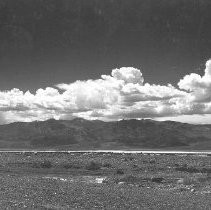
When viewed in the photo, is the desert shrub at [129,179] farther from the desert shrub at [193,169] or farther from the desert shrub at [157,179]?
the desert shrub at [193,169]

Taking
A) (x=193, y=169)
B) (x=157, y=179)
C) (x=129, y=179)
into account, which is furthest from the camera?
(x=193, y=169)

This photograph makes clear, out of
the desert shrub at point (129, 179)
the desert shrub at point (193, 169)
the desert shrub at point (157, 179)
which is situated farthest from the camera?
the desert shrub at point (193, 169)

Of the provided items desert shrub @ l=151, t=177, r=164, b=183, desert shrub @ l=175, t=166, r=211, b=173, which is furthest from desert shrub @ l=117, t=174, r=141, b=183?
desert shrub @ l=175, t=166, r=211, b=173

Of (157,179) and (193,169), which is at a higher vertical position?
(193,169)

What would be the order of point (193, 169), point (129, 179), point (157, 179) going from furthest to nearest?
1. point (193, 169)
2. point (129, 179)
3. point (157, 179)

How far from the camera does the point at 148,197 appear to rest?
40156mm

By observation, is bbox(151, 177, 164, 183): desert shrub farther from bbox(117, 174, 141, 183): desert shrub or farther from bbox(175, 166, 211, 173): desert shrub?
bbox(175, 166, 211, 173): desert shrub

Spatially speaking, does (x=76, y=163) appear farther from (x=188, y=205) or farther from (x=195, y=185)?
(x=188, y=205)

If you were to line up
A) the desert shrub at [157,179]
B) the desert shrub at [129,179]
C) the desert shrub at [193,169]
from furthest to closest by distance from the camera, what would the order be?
the desert shrub at [193,169] → the desert shrub at [129,179] → the desert shrub at [157,179]

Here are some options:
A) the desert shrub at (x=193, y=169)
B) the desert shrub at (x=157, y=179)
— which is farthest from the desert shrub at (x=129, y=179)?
the desert shrub at (x=193, y=169)

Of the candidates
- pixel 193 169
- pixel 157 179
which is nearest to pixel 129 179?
pixel 157 179

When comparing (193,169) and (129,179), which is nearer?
(129,179)

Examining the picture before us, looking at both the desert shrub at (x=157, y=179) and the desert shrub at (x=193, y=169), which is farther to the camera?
the desert shrub at (x=193, y=169)

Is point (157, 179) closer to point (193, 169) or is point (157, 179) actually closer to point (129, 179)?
point (129, 179)
